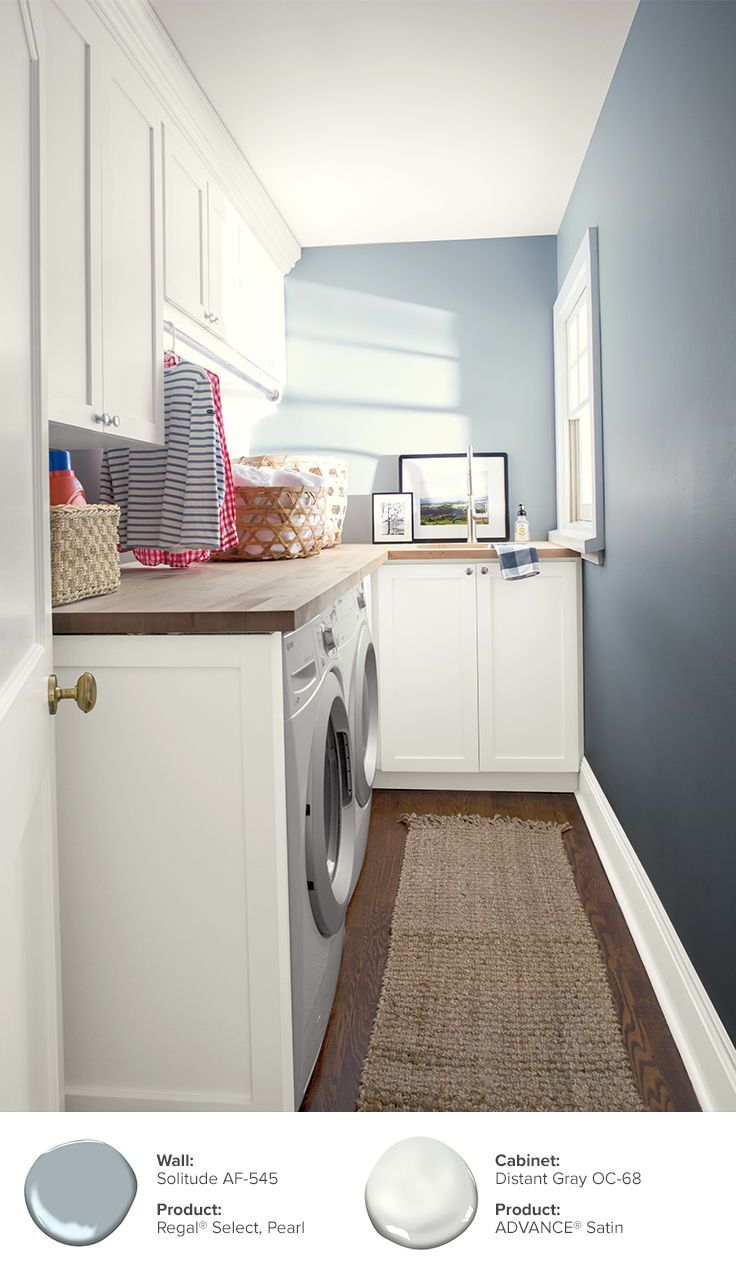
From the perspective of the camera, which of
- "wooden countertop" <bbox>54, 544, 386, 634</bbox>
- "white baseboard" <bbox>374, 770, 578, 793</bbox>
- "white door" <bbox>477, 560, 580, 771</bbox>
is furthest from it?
"white baseboard" <bbox>374, 770, 578, 793</bbox>

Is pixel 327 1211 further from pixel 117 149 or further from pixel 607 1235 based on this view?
pixel 117 149

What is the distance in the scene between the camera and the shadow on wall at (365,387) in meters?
4.22

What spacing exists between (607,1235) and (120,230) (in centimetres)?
227

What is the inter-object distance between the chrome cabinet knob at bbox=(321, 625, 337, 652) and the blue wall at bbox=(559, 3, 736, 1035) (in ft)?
2.36

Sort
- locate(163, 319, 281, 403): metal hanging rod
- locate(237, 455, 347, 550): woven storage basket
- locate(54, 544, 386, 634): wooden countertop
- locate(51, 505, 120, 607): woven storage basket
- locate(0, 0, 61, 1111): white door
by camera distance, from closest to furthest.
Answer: locate(0, 0, 61, 1111): white door, locate(54, 544, 386, 634): wooden countertop, locate(51, 505, 120, 607): woven storage basket, locate(163, 319, 281, 403): metal hanging rod, locate(237, 455, 347, 550): woven storage basket

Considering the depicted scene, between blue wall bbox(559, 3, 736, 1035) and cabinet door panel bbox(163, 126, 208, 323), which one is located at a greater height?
cabinet door panel bbox(163, 126, 208, 323)

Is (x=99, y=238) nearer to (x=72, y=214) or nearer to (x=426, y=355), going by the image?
(x=72, y=214)

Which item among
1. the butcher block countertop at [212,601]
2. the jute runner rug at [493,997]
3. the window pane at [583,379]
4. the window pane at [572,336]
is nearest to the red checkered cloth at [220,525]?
the butcher block countertop at [212,601]

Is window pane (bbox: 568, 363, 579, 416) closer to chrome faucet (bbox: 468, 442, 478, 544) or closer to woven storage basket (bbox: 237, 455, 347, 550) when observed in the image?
chrome faucet (bbox: 468, 442, 478, 544)

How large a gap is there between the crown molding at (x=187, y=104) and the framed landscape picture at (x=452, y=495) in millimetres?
1161

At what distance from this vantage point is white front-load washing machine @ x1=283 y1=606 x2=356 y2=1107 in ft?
5.19

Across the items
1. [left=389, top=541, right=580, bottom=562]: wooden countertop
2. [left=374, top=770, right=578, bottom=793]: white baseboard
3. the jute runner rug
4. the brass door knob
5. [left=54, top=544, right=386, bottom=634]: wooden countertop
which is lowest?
the jute runner rug

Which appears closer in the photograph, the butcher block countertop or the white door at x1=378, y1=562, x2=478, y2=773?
the butcher block countertop

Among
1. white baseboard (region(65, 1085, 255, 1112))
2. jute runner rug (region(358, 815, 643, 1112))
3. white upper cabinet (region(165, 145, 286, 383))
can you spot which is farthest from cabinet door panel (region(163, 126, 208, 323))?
white baseboard (region(65, 1085, 255, 1112))
